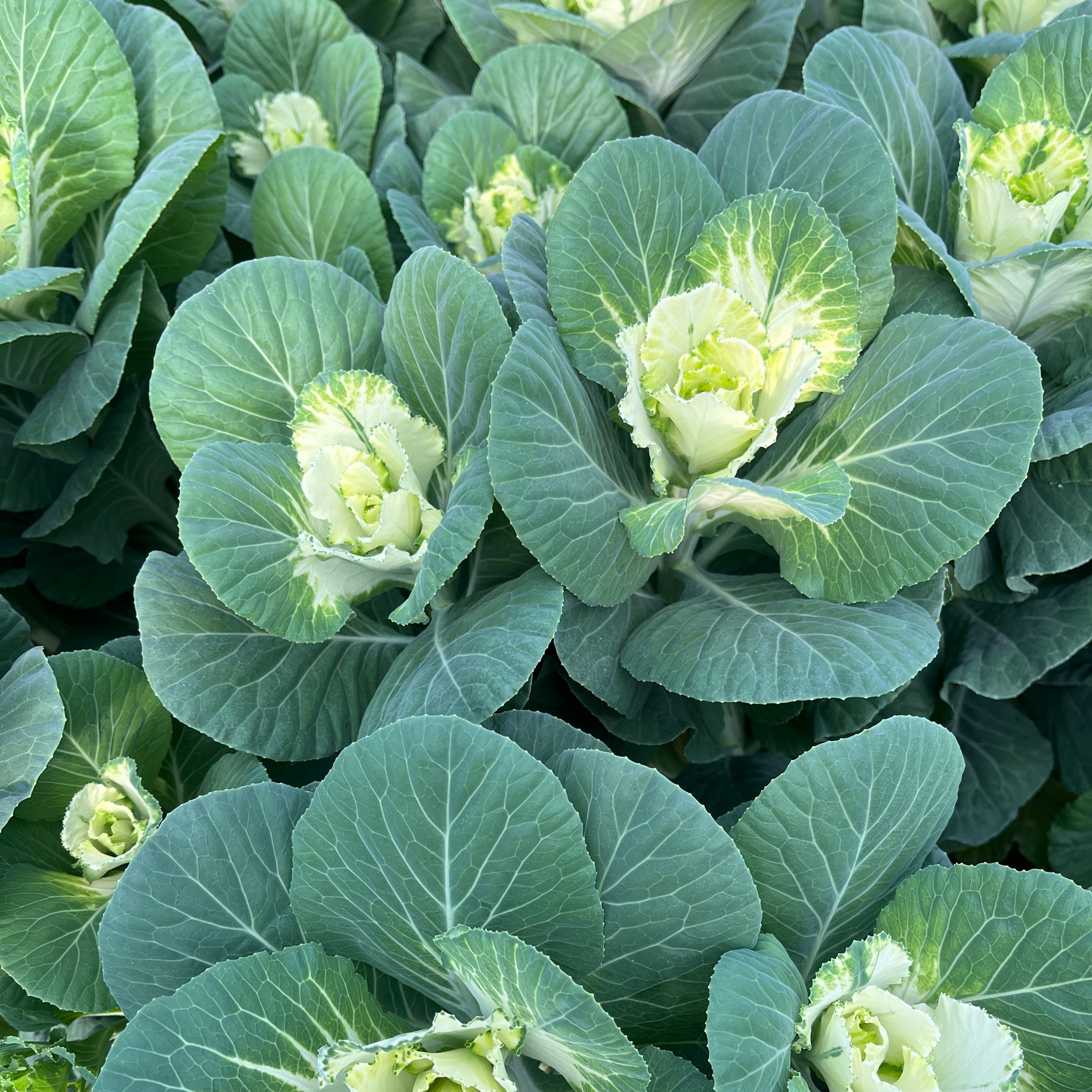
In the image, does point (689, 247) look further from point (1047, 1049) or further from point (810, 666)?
point (1047, 1049)

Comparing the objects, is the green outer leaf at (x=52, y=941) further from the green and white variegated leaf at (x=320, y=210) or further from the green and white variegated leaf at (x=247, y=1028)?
the green and white variegated leaf at (x=320, y=210)

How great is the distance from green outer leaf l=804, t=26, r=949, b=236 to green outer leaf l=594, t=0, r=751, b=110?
0.58 feet

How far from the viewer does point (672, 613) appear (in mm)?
778

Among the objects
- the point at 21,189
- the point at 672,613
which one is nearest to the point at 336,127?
the point at 21,189

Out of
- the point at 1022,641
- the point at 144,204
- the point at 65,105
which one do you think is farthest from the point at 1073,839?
the point at 65,105

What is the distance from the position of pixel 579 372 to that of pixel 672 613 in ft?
0.64

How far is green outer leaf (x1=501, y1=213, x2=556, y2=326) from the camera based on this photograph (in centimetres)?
73

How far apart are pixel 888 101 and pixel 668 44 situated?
0.89 feet

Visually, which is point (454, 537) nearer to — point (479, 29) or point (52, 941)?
point (52, 941)

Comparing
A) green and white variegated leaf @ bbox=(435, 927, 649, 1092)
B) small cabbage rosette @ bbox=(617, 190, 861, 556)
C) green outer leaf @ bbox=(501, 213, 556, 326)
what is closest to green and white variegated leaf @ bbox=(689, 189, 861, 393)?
small cabbage rosette @ bbox=(617, 190, 861, 556)

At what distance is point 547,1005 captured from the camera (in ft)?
Answer: 1.65

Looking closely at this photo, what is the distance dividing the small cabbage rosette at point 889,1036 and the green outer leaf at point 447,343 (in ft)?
1.33

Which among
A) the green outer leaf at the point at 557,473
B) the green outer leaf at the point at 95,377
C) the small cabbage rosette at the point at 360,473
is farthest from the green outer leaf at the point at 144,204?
the green outer leaf at the point at 557,473

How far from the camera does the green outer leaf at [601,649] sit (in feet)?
2.37
